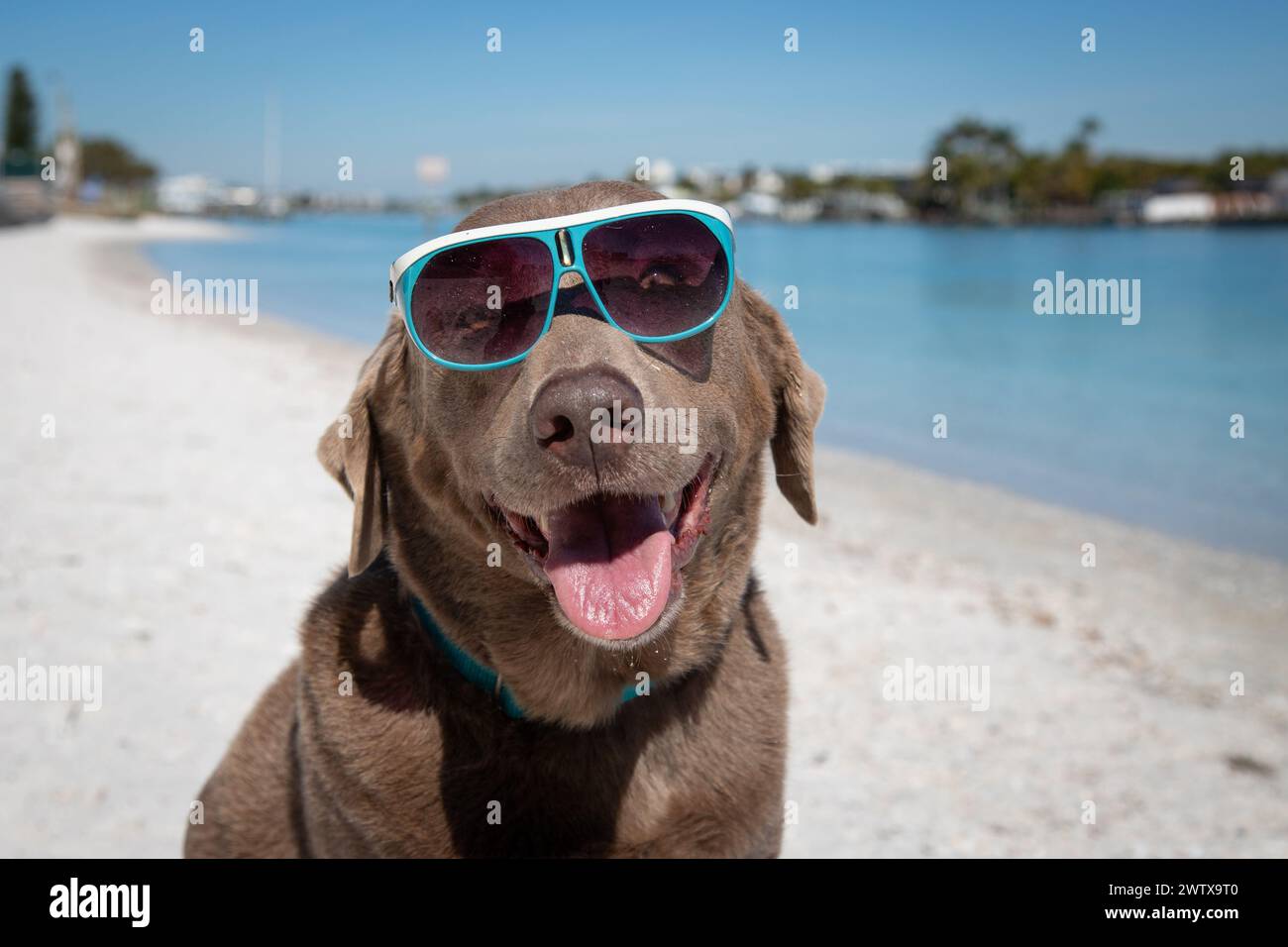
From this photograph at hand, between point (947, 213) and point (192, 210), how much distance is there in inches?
4150

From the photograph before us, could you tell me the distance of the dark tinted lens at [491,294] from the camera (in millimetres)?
2848

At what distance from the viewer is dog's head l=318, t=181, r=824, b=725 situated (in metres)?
2.61

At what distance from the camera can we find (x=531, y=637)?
2.92 m

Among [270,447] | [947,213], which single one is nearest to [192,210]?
[947,213]

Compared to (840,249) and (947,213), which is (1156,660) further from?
(947,213)

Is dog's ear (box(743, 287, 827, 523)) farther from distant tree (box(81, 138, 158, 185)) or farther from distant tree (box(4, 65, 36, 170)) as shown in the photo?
distant tree (box(81, 138, 158, 185))

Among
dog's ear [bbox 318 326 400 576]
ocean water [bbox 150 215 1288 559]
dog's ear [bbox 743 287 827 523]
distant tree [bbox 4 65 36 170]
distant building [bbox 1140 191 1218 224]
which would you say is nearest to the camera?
dog's ear [bbox 318 326 400 576]

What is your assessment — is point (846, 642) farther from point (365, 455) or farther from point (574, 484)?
point (574, 484)

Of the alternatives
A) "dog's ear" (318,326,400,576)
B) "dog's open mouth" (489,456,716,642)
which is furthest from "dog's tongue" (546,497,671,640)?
"dog's ear" (318,326,400,576)

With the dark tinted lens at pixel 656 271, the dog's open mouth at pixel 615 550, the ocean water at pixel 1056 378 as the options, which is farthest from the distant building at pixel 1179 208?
the dog's open mouth at pixel 615 550

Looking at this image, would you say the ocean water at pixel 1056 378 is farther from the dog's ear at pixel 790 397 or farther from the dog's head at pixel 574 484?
the dog's ear at pixel 790 397

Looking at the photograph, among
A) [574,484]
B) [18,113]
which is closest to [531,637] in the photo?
[574,484]

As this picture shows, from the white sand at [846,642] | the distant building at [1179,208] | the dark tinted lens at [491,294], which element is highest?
the distant building at [1179,208]

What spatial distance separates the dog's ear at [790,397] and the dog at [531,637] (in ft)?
0.36
